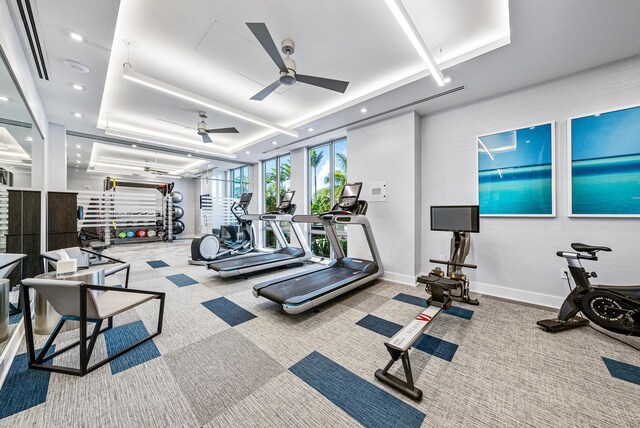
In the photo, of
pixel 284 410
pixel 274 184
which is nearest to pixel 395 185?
pixel 284 410

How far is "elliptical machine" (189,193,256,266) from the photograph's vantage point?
5508mm

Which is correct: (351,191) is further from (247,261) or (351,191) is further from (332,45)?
(247,261)

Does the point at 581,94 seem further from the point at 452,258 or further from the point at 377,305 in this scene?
the point at 377,305

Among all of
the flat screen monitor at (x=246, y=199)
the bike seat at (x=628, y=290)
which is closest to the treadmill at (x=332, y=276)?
the bike seat at (x=628, y=290)

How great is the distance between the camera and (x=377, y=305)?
3285mm

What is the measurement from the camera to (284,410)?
1555mm

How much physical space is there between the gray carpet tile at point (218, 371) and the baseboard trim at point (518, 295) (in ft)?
11.3

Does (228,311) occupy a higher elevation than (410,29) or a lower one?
lower

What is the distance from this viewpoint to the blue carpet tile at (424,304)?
2.99 metres

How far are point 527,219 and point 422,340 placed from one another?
257cm

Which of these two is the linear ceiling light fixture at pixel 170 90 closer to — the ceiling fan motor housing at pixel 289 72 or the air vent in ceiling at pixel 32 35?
the air vent in ceiling at pixel 32 35

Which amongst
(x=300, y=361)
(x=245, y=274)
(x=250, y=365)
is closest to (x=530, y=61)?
(x=300, y=361)

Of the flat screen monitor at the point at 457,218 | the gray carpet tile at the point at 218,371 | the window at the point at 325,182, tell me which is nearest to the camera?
the gray carpet tile at the point at 218,371

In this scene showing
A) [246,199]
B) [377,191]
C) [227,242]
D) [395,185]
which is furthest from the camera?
[227,242]
